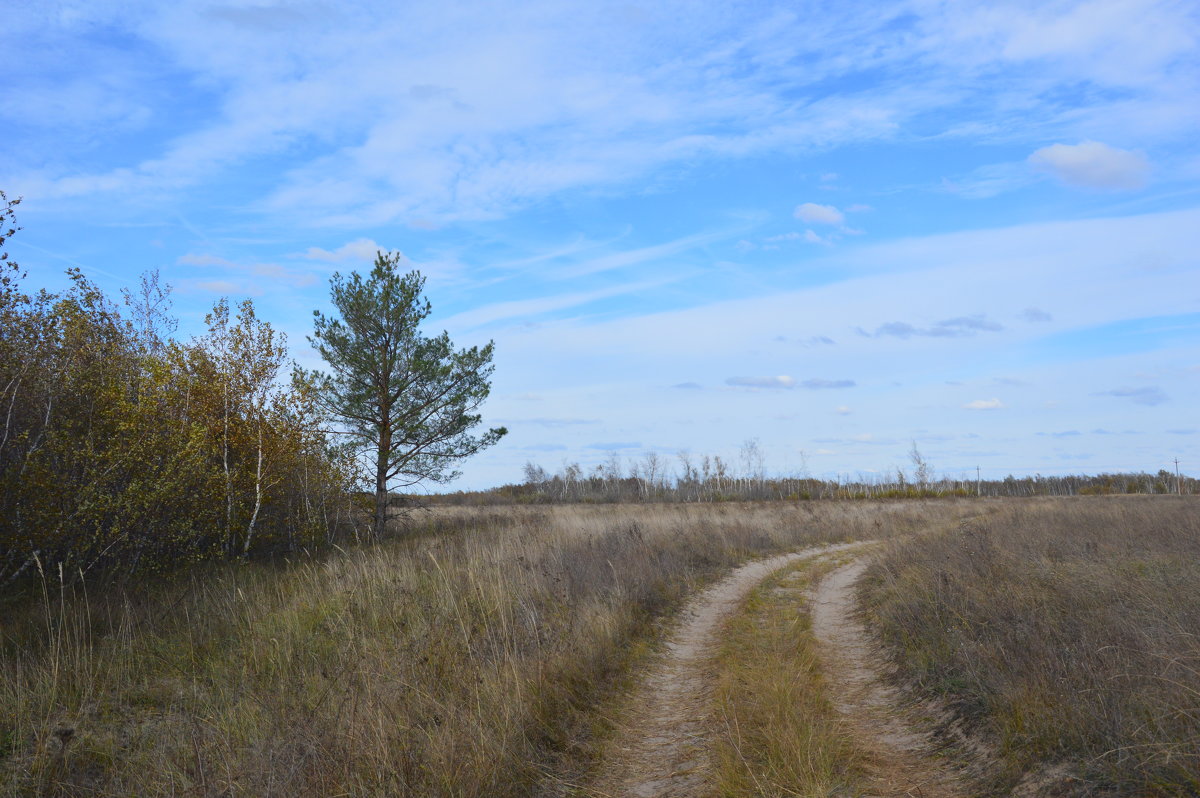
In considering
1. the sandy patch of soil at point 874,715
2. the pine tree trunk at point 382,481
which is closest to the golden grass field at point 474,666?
the sandy patch of soil at point 874,715

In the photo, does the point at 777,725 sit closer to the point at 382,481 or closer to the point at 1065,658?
the point at 1065,658

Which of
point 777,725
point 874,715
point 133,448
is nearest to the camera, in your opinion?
point 777,725

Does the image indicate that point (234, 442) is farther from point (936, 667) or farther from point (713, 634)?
point (936, 667)

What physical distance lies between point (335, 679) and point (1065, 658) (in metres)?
6.36

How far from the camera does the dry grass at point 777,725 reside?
479cm

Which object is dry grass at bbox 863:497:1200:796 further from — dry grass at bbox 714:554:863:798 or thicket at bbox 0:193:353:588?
thicket at bbox 0:193:353:588

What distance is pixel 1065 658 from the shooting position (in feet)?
19.0

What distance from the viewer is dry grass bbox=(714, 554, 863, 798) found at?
479cm

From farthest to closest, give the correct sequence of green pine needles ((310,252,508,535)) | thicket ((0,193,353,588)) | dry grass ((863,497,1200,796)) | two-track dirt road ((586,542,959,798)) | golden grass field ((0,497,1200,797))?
green pine needles ((310,252,508,535)) < thicket ((0,193,353,588)) < two-track dirt road ((586,542,959,798)) < golden grass field ((0,497,1200,797)) < dry grass ((863,497,1200,796))

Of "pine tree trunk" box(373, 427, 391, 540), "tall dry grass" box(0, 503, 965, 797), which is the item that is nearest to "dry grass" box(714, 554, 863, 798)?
"tall dry grass" box(0, 503, 965, 797)

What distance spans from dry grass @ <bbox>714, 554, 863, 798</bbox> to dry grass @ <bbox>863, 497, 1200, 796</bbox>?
1014 millimetres

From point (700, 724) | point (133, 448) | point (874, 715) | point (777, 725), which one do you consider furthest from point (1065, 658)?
point (133, 448)

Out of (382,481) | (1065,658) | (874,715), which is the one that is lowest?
(874,715)

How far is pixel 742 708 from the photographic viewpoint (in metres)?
6.21
